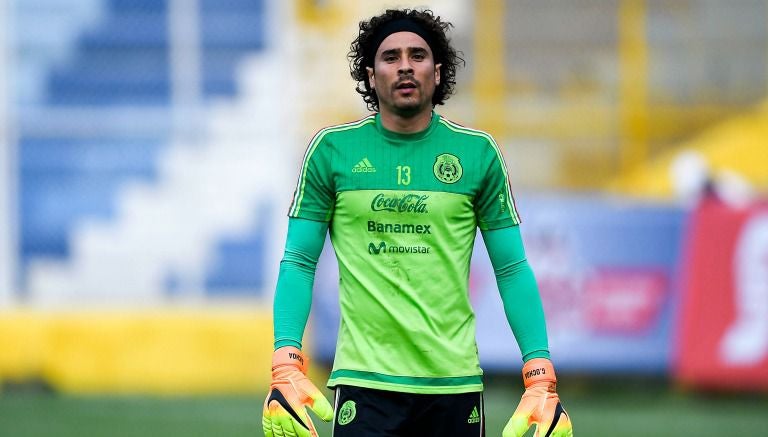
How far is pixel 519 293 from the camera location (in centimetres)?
481

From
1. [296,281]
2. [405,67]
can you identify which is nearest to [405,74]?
[405,67]

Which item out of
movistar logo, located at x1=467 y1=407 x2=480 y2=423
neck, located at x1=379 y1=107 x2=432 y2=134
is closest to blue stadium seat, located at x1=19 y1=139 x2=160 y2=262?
neck, located at x1=379 y1=107 x2=432 y2=134

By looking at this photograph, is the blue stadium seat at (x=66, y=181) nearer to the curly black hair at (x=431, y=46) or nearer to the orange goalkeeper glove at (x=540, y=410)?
the curly black hair at (x=431, y=46)

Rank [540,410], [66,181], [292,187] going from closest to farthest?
→ [540,410] → [292,187] → [66,181]

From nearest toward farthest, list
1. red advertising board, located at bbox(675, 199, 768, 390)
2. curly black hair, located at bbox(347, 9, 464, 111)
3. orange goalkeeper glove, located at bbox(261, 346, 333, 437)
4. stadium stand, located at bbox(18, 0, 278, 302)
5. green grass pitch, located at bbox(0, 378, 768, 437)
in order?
orange goalkeeper glove, located at bbox(261, 346, 333, 437)
curly black hair, located at bbox(347, 9, 464, 111)
green grass pitch, located at bbox(0, 378, 768, 437)
red advertising board, located at bbox(675, 199, 768, 390)
stadium stand, located at bbox(18, 0, 278, 302)

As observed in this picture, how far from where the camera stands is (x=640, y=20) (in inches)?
553

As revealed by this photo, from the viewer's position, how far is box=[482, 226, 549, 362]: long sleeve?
4.80 metres

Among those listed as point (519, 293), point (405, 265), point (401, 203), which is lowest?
point (519, 293)

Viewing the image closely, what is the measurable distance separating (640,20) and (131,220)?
5181 mm

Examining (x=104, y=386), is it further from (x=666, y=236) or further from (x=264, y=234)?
(x=666, y=236)

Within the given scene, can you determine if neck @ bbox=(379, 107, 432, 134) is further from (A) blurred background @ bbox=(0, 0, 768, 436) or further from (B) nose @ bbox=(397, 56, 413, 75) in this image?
(A) blurred background @ bbox=(0, 0, 768, 436)

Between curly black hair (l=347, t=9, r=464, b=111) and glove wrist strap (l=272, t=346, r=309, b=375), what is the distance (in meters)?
0.89

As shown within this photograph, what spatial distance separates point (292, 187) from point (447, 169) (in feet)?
28.3

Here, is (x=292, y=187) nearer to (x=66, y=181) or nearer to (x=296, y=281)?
(x=66, y=181)
